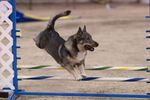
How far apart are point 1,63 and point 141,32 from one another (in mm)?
7218

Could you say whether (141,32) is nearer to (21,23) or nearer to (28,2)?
(21,23)

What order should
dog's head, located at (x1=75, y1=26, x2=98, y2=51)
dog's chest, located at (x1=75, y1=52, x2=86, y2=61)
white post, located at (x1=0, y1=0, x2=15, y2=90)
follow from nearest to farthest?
dog's head, located at (x1=75, y1=26, x2=98, y2=51)
dog's chest, located at (x1=75, y1=52, x2=86, y2=61)
white post, located at (x1=0, y1=0, x2=15, y2=90)

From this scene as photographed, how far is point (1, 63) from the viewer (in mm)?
5469

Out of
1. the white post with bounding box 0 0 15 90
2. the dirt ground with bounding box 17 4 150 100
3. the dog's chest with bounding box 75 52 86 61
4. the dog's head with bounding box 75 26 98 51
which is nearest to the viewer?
the dog's head with bounding box 75 26 98 51

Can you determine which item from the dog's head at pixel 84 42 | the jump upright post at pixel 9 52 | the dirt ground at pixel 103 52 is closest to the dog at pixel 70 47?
the dog's head at pixel 84 42

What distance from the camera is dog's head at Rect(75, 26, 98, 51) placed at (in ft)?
16.3

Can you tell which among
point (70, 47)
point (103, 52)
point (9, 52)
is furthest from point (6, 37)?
point (103, 52)

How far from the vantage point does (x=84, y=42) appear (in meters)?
4.98

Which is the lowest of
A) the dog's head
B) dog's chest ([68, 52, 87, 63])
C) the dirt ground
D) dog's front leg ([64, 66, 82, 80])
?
the dirt ground

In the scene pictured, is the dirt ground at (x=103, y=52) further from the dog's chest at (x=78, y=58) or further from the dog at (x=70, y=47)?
the dog's chest at (x=78, y=58)

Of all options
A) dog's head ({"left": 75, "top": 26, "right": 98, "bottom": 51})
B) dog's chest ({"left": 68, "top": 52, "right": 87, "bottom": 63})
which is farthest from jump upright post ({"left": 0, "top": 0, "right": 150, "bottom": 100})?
dog's head ({"left": 75, "top": 26, "right": 98, "bottom": 51})

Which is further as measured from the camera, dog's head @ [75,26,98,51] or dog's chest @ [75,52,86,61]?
dog's chest @ [75,52,86,61]

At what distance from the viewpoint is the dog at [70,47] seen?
197 inches

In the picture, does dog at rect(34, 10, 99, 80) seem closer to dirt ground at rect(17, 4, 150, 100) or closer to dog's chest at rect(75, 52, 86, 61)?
dog's chest at rect(75, 52, 86, 61)
